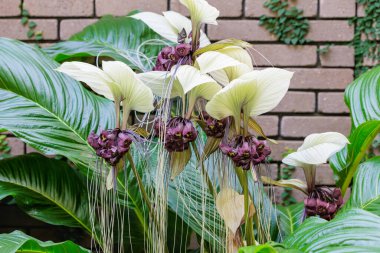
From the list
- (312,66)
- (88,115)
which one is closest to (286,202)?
(312,66)

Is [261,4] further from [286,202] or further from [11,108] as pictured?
[11,108]

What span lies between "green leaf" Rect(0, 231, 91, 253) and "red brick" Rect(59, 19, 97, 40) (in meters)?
0.93

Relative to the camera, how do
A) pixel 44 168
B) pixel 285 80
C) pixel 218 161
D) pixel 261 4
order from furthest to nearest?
pixel 261 4 < pixel 44 168 < pixel 218 161 < pixel 285 80

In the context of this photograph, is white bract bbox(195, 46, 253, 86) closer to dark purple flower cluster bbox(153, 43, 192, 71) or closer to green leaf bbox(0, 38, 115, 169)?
dark purple flower cluster bbox(153, 43, 192, 71)

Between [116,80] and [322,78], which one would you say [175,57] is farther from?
[322,78]

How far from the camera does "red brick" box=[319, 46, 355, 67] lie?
175 centimetres

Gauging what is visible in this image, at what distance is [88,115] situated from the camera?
1333mm

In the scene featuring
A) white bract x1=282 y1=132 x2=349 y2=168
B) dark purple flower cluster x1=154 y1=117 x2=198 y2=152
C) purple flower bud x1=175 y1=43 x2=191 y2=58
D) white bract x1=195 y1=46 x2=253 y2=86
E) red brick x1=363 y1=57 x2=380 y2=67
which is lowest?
white bract x1=282 y1=132 x2=349 y2=168

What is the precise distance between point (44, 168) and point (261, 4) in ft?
2.86

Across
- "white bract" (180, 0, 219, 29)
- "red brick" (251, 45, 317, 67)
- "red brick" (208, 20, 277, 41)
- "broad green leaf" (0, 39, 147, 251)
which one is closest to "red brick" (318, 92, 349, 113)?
"red brick" (251, 45, 317, 67)

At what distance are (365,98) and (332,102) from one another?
35 cm

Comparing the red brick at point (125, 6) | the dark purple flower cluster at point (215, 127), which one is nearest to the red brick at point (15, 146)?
the red brick at point (125, 6)

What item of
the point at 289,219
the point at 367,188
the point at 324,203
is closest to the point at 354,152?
the point at 367,188

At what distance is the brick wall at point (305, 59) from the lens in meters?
1.74
